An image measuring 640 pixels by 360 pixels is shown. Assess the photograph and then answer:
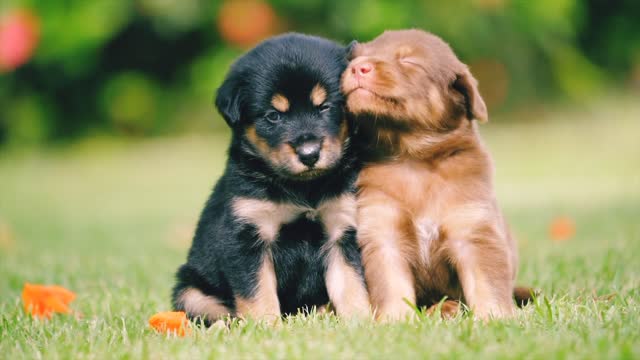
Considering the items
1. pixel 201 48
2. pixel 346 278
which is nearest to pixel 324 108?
pixel 346 278

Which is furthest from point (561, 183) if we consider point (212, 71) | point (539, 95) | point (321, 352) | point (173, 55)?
point (321, 352)

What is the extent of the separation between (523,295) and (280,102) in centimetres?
132

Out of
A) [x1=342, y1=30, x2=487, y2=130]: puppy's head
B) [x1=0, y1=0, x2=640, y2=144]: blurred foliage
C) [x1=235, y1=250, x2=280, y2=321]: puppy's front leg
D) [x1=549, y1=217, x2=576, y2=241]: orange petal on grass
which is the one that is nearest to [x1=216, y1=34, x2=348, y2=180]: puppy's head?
[x1=342, y1=30, x2=487, y2=130]: puppy's head

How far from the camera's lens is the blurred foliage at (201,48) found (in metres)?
11.4

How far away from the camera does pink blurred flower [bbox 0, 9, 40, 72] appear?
10992 millimetres

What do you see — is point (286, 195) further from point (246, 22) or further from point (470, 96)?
point (246, 22)

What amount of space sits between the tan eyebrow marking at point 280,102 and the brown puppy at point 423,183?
0.25 meters

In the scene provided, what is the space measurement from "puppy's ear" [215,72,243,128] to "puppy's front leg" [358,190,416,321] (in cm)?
63

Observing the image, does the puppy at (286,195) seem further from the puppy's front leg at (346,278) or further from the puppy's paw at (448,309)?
the puppy's paw at (448,309)

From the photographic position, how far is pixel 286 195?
3.44 metres

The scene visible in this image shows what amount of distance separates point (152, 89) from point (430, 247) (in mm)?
9523

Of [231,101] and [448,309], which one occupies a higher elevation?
[231,101]

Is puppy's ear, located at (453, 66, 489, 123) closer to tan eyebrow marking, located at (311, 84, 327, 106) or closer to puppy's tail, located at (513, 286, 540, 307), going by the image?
tan eyebrow marking, located at (311, 84, 327, 106)

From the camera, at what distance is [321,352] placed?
256 cm
